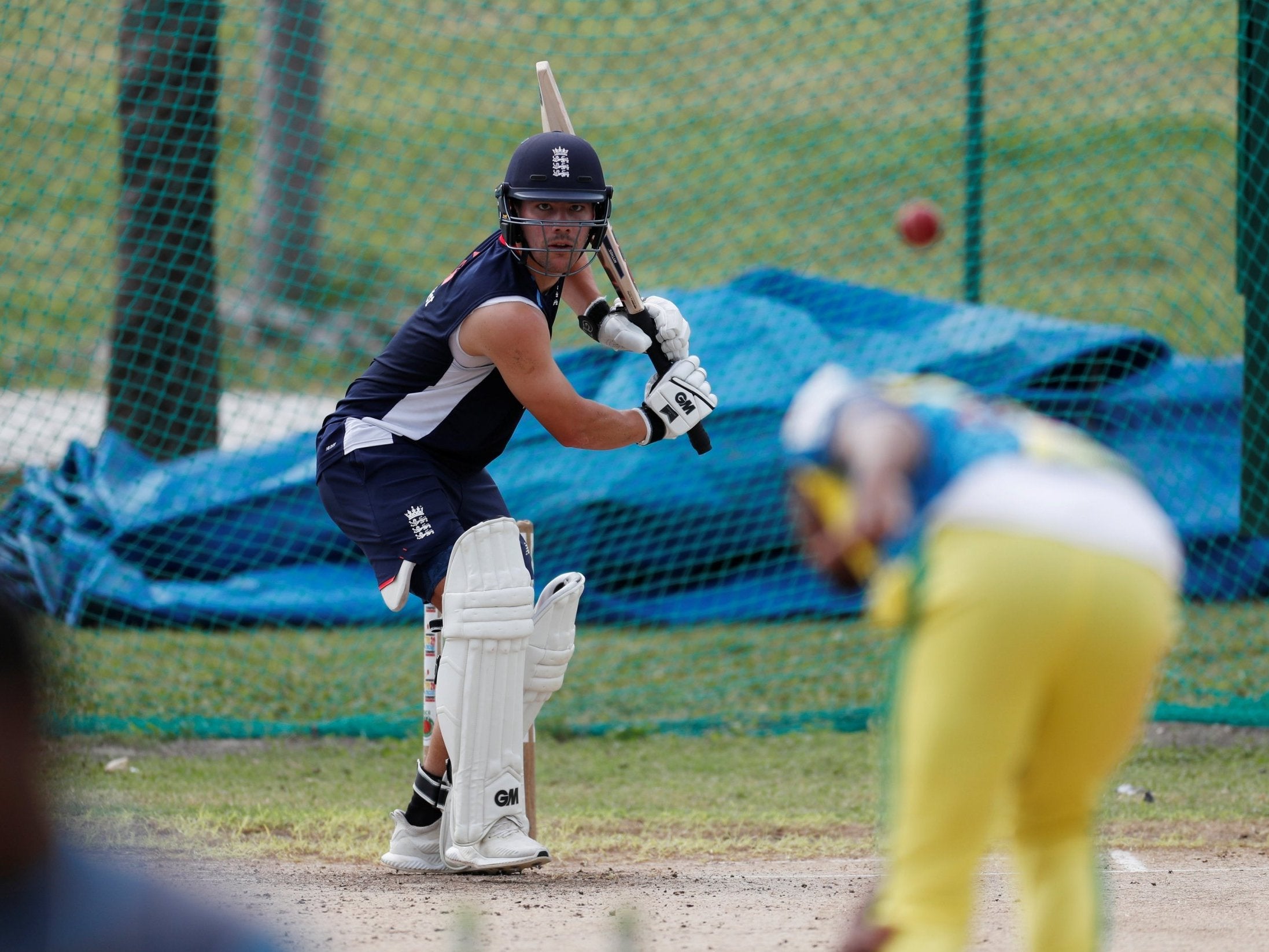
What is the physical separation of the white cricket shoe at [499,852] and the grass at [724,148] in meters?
4.86

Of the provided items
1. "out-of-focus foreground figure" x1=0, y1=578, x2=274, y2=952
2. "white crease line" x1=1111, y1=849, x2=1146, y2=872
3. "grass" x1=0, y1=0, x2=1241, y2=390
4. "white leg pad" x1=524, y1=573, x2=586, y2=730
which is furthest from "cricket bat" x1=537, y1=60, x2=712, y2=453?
"grass" x1=0, y1=0, x2=1241, y2=390

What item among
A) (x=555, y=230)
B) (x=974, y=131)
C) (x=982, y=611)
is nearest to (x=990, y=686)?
(x=982, y=611)

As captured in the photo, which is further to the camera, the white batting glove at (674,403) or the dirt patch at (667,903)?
the white batting glove at (674,403)

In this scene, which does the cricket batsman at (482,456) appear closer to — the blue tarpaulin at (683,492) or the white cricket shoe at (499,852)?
the white cricket shoe at (499,852)

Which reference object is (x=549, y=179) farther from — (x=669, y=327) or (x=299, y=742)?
(x=299, y=742)

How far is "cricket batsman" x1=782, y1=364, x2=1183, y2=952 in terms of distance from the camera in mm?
2332

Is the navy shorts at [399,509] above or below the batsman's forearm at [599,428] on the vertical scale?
below

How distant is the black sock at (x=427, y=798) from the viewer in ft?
14.9

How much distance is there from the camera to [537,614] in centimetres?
452

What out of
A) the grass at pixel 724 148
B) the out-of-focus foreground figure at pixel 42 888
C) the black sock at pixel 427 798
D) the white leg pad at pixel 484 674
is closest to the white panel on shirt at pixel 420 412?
Answer: the white leg pad at pixel 484 674

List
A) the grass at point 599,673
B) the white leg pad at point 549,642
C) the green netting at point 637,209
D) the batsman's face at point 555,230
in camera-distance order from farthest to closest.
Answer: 1. the green netting at point 637,209
2. the grass at point 599,673
3. the white leg pad at point 549,642
4. the batsman's face at point 555,230

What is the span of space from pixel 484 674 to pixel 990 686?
7.20 feet

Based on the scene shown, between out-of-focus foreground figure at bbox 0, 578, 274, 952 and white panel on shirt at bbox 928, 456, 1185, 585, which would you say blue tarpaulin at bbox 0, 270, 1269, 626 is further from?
out-of-focus foreground figure at bbox 0, 578, 274, 952

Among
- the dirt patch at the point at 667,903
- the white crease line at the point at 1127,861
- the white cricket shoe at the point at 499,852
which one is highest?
the white crease line at the point at 1127,861
